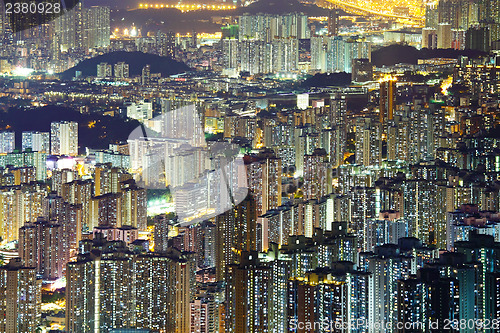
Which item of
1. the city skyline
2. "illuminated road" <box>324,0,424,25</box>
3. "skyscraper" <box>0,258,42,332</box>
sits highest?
"illuminated road" <box>324,0,424,25</box>

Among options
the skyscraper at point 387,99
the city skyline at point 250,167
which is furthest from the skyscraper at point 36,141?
the skyscraper at point 387,99

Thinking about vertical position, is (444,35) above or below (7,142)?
above

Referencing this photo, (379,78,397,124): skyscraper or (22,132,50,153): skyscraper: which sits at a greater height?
(379,78,397,124): skyscraper

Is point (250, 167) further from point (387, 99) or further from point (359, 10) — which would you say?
point (359, 10)

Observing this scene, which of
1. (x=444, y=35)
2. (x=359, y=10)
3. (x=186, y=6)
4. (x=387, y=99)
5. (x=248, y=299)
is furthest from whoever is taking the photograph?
(x=186, y=6)

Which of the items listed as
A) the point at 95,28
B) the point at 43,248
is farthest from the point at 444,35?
the point at 43,248

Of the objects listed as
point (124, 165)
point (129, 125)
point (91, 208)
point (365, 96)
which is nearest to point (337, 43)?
point (365, 96)

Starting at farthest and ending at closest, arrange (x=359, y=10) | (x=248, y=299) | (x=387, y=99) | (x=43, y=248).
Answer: (x=359, y=10), (x=387, y=99), (x=43, y=248), (x=248, y=299)

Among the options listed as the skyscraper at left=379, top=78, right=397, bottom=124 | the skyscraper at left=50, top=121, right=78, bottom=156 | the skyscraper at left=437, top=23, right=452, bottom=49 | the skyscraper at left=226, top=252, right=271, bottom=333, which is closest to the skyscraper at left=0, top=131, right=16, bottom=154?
the skyscraper at left=50, top=121, right=78, bottom=156

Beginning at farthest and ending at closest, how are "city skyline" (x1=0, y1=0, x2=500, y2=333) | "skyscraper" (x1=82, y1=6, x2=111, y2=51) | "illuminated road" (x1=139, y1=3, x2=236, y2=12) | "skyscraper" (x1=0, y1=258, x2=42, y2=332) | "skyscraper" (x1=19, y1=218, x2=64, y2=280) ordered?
"illuminated road" (x1=139, y1=3, x2=236, y2=12)
"skyscraper" (x1=82, y1=6, x2=111, y2=51)
"skyscraper" (x1=19, y1=218, x2=64, y2=280)
"skyscraper" (x1=0, y1=258, x2=42, y2=332)
"city skyline" (x1=0, y1=0, x2=500, y2=333)

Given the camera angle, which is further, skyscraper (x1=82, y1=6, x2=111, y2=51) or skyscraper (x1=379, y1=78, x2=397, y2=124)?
skyscraper (x1=82, y1=6, x2=111, y2=51)

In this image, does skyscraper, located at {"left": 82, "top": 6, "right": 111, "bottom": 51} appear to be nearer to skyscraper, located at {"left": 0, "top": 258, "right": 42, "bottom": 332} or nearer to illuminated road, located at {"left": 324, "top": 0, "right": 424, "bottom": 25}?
illuminated road, located at {"left": 324, "top": 0, "right": 424, "bottom": 25}

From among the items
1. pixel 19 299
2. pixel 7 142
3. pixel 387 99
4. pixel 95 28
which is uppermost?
pixel 95 28
